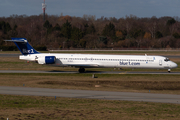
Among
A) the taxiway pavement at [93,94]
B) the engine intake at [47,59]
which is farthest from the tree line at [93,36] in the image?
the taxiway pavement at [93,94]

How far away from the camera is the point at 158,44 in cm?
11988

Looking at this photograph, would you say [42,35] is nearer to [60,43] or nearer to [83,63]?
[60,43]

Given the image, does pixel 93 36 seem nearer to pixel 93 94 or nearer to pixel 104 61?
pixel 104 61

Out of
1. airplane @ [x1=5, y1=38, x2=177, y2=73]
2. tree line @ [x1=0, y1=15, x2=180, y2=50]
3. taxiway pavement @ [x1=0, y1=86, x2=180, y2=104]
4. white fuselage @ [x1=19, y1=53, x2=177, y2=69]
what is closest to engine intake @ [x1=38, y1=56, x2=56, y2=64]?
airplane @ [x1=5, y1=38, x2=177, y2=73]

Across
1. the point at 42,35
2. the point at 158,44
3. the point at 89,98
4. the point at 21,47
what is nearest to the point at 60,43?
the point at 42,35

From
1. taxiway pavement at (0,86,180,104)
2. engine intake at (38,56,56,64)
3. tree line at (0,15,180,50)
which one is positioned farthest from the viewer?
tree line at (0,15,180,50)

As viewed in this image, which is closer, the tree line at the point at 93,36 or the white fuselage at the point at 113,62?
the white fuselage at the point at 113,62

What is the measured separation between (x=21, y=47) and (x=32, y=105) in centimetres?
2379

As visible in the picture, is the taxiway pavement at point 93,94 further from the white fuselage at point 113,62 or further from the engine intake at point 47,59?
the white fuselage at point 113,62

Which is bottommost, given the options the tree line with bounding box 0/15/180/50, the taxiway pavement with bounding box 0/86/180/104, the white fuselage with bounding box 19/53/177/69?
the taxiway pavement with bounding box 0/86/180/104

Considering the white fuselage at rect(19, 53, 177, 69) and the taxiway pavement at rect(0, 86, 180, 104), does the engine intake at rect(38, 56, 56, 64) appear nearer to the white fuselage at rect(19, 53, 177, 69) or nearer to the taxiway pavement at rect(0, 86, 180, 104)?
the white fuselage at rect(19, 53, 177, 69)

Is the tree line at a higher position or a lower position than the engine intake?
higher

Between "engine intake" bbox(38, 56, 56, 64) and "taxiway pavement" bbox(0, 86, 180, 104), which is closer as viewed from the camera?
"taxiway pavement" bbox(0, 86, 180, 104)

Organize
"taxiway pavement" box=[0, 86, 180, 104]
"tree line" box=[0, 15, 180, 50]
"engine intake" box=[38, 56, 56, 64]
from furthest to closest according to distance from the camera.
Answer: "tree line" box=[0, 15, 180, 50]
"engine intake" box=[38, 56, 56, 64]
"taxiway pavement" box=[0, 86, 180, 104]
